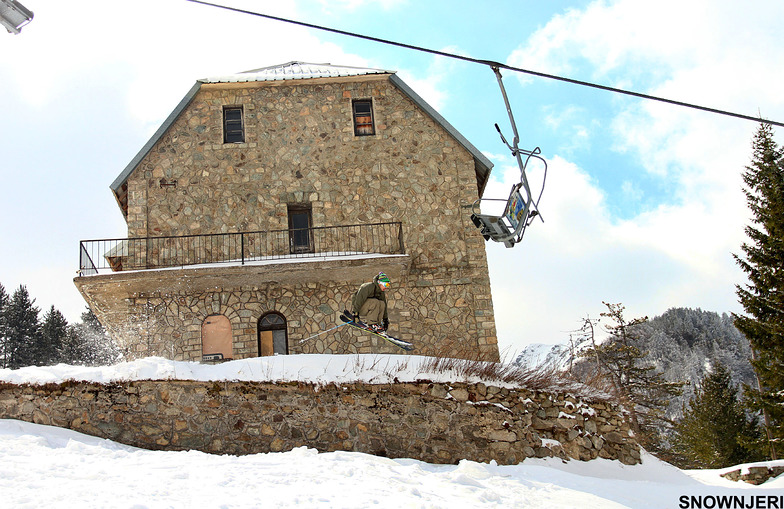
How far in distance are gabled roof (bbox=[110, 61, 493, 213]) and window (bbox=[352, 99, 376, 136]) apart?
76 centimetres

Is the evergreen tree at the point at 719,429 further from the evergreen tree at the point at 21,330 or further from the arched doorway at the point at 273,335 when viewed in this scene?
the evergreen tree at the point at 21,330

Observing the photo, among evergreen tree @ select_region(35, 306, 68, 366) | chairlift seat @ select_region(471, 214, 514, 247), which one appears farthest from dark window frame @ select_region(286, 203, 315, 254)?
evergreen tree @ select_region(35, 306, 68, 366)

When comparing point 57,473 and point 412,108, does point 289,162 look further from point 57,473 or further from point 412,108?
point 57,473

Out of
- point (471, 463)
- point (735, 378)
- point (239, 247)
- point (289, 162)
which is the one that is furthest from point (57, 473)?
point (735, 378)

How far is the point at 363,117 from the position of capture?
637 inches

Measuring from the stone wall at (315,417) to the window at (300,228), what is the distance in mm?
6359

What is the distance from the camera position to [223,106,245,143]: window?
15.9 metres

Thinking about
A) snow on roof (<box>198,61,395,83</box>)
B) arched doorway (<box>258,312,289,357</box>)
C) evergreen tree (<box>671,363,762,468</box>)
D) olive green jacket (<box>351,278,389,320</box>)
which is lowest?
evergreen tree (<box>671,363,762,468</box>)

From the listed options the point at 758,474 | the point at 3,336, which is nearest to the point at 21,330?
the point at 3,336

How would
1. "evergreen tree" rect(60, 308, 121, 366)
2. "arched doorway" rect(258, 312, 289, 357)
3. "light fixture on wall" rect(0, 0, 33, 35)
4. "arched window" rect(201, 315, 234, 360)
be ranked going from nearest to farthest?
"light fixture on wall" rect(0, 0, 33, 35), "arched window" rect(201, 315, 234, 360), "arched doorway" rect(258, 312, 289, 357), "evergreen tree" rect(60, 308, 121, 366)

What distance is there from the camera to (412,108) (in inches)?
639

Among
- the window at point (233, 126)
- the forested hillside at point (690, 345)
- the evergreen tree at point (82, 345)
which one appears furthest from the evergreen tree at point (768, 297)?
the forested hillside at point (690, 345)

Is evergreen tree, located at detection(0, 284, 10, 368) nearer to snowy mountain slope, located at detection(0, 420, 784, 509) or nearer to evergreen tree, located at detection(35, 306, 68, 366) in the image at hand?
evergreen tree, located at detection(35, 306, 68, 366)

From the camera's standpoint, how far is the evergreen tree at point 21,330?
35562 millimetres
